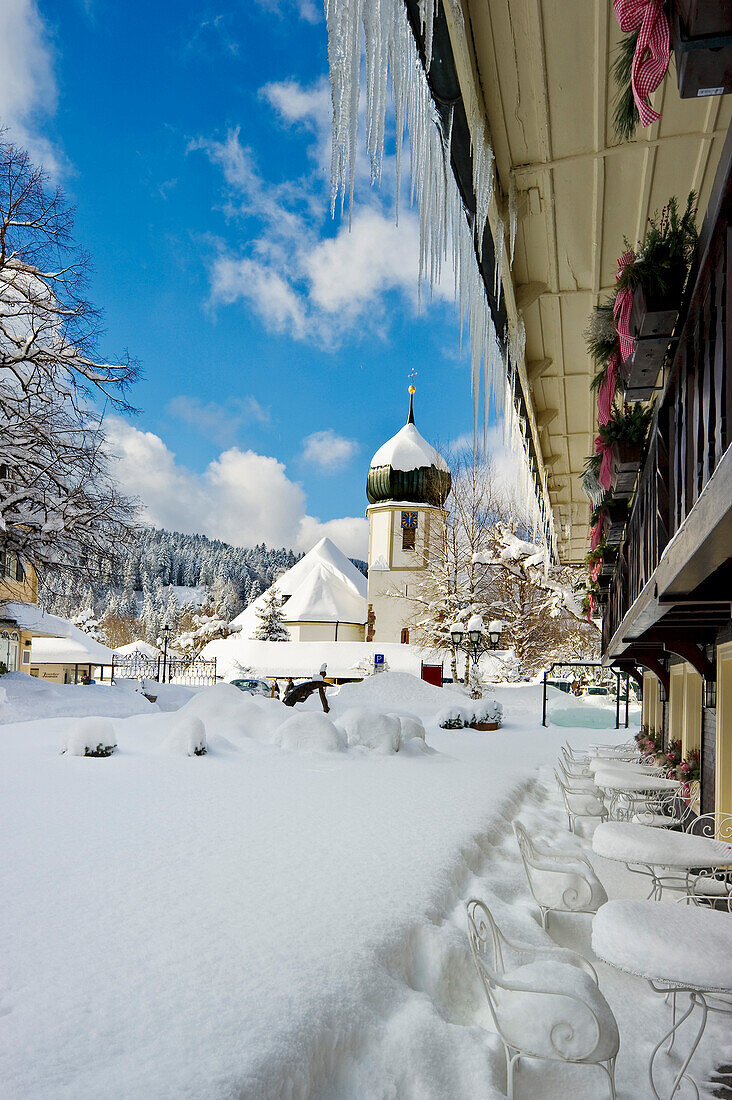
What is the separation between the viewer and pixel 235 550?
424ft

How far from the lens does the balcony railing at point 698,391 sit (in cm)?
260

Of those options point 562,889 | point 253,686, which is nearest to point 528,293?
point 562,889

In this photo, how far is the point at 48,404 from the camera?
2009 cm

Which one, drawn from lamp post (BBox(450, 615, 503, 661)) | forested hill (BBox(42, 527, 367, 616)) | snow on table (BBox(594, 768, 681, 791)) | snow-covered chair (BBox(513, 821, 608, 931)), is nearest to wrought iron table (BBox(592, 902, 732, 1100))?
snow-covered chair (BBox(513, 821, 608, 931))

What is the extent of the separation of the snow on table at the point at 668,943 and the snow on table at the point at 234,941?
2.53ft

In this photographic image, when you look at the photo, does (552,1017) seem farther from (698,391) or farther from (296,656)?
(296,656)

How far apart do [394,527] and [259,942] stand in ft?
150

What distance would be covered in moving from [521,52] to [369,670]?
38913 mm

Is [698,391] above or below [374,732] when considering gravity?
above

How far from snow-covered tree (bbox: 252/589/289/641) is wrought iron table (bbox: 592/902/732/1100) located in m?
48.2

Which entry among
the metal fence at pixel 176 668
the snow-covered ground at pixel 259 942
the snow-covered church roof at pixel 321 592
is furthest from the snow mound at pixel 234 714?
the snow-covered church roof at pixel 321 592

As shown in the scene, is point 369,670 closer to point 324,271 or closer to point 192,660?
point 192,660

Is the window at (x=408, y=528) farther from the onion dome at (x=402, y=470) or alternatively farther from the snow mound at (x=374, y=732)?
the snow mound at (x=374, y=732)

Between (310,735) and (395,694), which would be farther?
(395,694)
